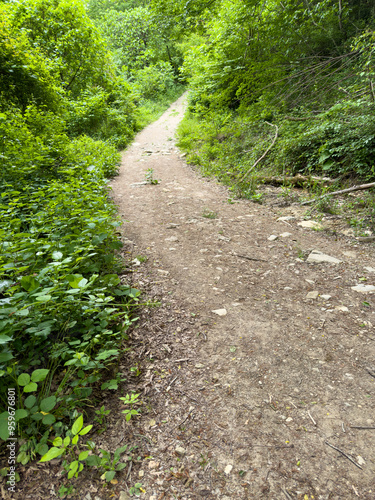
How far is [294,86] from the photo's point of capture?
23.2ft

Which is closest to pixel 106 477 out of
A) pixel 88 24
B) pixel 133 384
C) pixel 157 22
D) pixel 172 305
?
pixel 133 384

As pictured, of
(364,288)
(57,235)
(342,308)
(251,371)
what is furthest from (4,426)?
(364,288)

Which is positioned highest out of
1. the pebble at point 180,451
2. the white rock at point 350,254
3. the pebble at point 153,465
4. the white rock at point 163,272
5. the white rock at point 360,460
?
Result: the white rock at point 163,272

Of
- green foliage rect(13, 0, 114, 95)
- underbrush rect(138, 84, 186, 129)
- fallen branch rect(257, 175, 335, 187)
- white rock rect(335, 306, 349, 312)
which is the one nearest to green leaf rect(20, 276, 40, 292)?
white rock rect(335, 306, 349, 312)

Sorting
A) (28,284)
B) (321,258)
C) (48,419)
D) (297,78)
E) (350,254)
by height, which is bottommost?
(350,254)

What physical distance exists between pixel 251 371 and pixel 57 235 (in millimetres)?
2420

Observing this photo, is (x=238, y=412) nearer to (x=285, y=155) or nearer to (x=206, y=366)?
(x=206, y=366)

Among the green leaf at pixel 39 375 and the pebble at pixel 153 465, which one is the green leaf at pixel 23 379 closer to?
the green leaf at pixel 39 375

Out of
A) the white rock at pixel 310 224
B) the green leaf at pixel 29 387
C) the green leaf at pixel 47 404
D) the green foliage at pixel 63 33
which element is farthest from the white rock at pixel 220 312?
the green foliage at pixel 63 33

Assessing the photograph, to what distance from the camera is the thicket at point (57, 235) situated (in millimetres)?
1668

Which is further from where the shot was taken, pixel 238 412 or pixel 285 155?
pixel 285 155

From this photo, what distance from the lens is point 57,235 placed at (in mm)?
2861

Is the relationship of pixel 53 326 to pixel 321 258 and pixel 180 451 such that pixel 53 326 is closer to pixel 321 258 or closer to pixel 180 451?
pixel 180 451

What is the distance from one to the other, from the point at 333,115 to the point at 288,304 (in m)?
5.38
